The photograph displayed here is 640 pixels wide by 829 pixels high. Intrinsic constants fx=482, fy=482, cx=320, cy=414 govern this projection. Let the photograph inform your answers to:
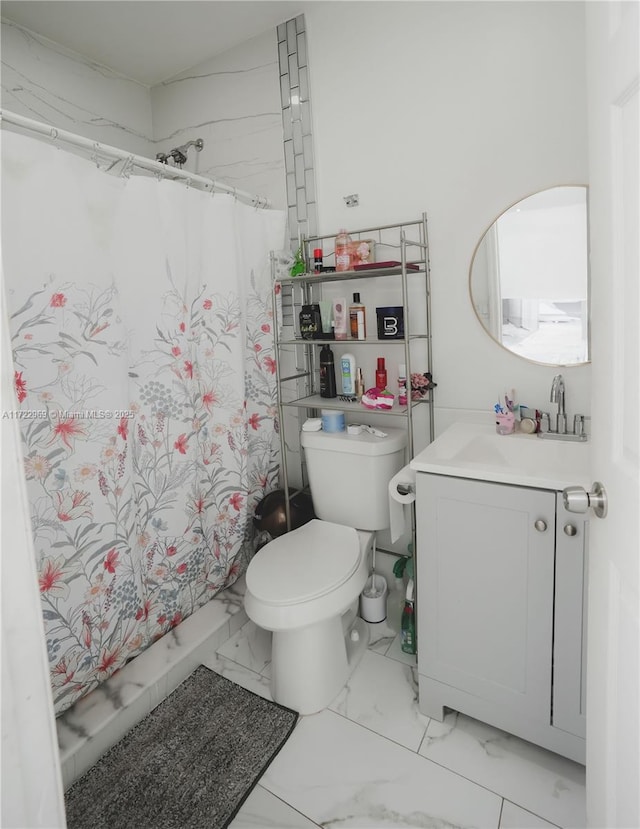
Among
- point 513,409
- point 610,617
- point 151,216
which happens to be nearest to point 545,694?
point 610,617

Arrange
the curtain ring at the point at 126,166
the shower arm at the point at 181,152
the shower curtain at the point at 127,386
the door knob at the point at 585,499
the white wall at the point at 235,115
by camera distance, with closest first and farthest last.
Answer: the door knob at the point at 585,499
the shower curtain at the point at 127,386
the curtain ring at the point at 126,166
the white wall at the point at 235,115
the shower arm at the point at 181,152

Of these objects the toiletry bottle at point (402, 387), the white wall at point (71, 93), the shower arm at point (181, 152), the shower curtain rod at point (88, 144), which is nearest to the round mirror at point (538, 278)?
the toiletry bottle at point (402, 387)

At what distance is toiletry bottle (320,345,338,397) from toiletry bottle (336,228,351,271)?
1.24ft

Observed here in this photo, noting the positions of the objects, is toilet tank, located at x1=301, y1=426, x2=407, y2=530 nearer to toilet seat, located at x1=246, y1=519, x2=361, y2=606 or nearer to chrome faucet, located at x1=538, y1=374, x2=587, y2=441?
toilet seat, located at x1=246, y1=519, x2=361, y2=606

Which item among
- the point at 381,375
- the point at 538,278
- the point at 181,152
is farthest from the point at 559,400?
the point at 181,152

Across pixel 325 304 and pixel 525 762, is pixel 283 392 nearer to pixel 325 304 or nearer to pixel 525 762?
pixel 325 304

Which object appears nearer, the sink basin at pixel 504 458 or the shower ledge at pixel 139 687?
the sink basin at pixel 504 458

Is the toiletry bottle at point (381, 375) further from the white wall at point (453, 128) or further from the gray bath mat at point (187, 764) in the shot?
the gray bath mat at point (187, 764)

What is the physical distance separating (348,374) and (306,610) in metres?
0.96

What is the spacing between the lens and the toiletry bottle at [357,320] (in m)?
1.97

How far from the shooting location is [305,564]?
174 centimetres

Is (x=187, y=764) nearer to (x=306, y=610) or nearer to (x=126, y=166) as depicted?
(x=306, y=610)

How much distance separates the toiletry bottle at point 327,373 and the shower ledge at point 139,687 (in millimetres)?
1009

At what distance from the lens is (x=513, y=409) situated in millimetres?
1782
